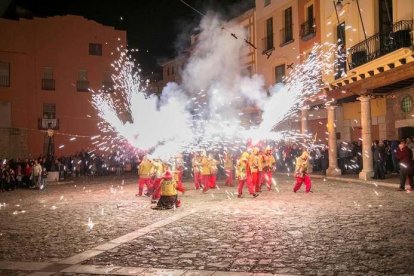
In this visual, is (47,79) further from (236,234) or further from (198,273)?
(198,273)

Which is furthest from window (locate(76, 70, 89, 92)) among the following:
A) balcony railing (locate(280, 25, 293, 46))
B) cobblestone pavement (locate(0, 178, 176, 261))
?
cobblestone pavement (locate(0, 178, 176, 261))

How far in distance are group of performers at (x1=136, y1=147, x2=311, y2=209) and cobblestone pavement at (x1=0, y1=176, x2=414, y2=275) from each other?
63 cm

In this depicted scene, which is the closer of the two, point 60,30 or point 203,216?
point 203,216

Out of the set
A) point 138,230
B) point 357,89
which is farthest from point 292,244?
point 357,89

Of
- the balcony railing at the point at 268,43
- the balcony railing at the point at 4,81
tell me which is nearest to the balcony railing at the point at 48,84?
the balcony railing at the point at 4,81

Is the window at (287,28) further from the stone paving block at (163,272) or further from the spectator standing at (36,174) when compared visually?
the stone paving block at (163,272)

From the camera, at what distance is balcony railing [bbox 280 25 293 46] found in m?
27.5

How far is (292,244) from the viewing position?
7457 millimetres

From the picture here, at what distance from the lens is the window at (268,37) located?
29500mm

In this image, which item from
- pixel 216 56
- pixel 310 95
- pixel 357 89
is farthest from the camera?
pixel 216 56

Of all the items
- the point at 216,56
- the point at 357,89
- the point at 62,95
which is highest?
the point at 216,56

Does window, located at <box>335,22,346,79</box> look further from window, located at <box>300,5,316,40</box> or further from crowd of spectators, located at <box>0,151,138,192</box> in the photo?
crowd of spectators, located at <box>0,151,138,192</box>

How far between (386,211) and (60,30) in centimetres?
3041

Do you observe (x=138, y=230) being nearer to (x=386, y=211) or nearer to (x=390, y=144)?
(x=386, y=211)
